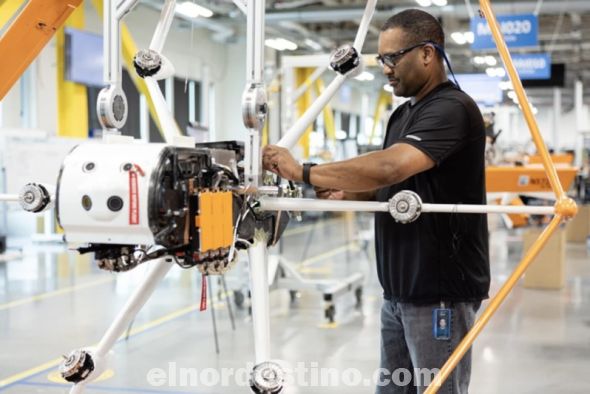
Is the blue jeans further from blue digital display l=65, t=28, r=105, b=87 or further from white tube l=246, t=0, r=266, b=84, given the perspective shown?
blue digital display l=65, t=28, r=105, b=87

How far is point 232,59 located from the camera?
20984mm

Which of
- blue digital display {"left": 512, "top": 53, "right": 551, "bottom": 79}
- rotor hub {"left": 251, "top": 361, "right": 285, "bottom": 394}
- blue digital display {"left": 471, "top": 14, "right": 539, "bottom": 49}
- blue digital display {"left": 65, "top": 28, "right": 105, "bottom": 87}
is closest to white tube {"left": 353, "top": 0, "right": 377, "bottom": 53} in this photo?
rotor hub {"left": 251, "top": 361, "right": 285, "bottom": 394}

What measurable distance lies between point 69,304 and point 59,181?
5352 millimetres

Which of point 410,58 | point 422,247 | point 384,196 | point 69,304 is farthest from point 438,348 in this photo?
point 69,304

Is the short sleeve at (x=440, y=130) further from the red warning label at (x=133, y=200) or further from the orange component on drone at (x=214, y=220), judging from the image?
the red warning label at (x=133, y=200)

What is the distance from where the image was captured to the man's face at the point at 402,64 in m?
2.48

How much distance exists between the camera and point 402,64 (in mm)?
2494

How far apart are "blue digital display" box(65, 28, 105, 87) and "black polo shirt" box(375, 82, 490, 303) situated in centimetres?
1284

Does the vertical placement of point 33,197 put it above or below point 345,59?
below

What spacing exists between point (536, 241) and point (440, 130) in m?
0.50

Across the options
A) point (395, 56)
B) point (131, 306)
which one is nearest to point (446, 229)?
point (395, 56)

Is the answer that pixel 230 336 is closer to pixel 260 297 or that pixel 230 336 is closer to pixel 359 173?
pixel 260 297

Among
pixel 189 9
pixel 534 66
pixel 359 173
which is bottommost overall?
pixel 359 173

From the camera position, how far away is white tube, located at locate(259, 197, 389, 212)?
2404 mm
